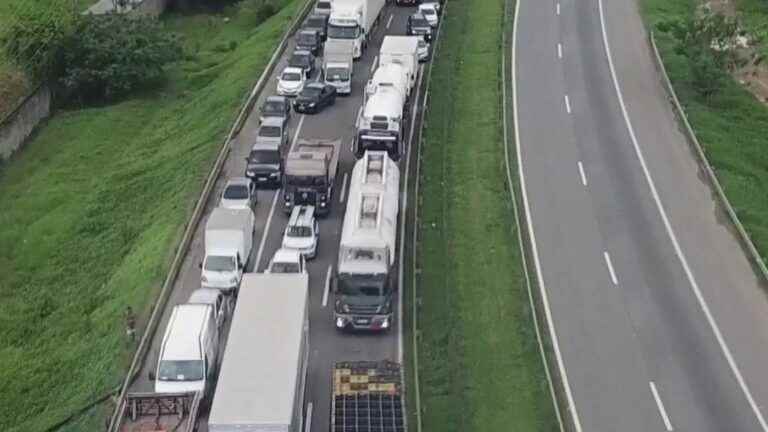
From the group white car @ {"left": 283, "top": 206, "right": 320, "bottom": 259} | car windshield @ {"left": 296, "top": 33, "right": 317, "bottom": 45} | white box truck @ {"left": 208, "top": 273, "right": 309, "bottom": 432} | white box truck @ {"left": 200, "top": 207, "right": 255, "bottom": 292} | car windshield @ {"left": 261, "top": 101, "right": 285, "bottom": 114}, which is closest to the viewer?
white box truck @ {"left": 208, "top": 273, "right": 309, "bottom": 432}

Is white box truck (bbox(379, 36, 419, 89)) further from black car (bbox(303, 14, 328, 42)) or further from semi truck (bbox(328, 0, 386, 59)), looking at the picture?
black car (bbox(303, 14, 328, 42))

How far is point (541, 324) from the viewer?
39.4m

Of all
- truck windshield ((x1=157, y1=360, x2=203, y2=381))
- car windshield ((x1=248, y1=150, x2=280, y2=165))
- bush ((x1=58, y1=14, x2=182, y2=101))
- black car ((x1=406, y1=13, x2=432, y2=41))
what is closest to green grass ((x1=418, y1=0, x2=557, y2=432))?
black car ((x1=406, y1=13, x2=432, y2=41))

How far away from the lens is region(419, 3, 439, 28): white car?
69500 mm

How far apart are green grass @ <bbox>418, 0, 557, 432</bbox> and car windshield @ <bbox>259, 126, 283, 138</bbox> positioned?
22.8 ft

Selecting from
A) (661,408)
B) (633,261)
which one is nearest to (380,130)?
(633,261)

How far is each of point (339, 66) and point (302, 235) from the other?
62.0ft

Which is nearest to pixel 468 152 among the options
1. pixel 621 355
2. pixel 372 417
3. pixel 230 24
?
pixel 621 355

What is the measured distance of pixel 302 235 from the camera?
43.9 meters

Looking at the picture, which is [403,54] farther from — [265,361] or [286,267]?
[265,361]

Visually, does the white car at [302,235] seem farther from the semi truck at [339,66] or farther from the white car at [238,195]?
the semi truck at [339,66]

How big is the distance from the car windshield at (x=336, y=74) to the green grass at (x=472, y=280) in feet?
16.3

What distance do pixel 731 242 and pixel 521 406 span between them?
14.3 metres

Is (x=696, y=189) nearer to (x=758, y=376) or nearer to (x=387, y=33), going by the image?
(x=758, y=376)
